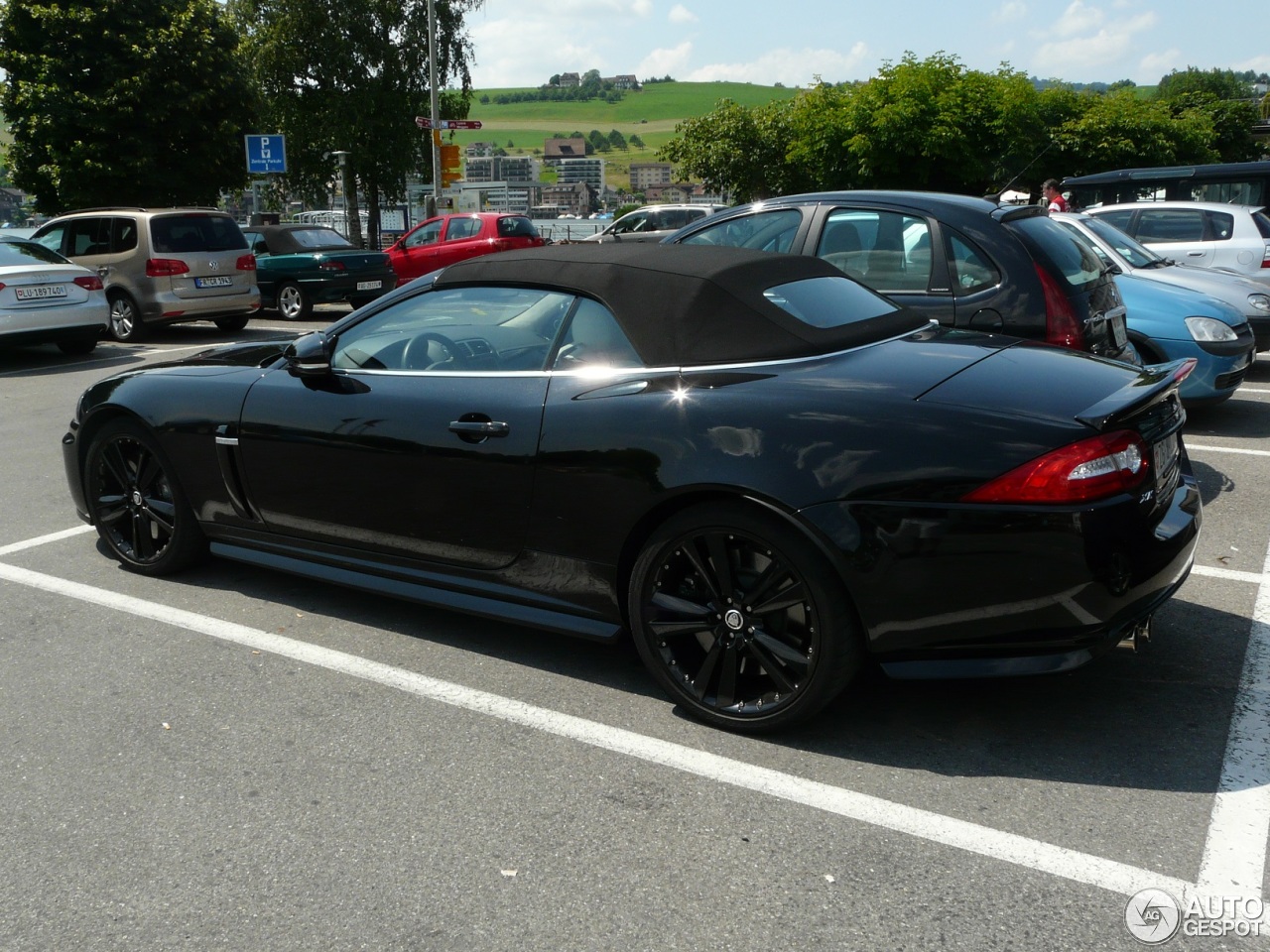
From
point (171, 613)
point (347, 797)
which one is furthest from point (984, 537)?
point (171, 613)

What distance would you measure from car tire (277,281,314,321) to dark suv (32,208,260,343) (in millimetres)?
2265

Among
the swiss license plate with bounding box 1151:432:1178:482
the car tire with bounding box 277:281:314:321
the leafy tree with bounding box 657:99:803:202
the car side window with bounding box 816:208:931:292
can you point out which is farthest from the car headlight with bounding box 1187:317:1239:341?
the leafy tree with bounding box 657:99:803:202

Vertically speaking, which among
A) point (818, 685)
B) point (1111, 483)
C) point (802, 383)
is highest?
point (802, 383)

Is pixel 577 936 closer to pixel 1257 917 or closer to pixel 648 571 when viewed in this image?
pixel 648 571

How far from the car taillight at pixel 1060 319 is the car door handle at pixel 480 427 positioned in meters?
3.31

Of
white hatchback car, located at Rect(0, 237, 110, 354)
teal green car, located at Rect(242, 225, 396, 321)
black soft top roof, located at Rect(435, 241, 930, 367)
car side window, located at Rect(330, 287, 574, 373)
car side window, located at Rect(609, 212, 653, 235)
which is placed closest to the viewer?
black soft top roof, located at Rect(435, 241, 930, 367)

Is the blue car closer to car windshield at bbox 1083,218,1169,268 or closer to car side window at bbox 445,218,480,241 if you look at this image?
car windshield at bbox 1083,218,1169,268

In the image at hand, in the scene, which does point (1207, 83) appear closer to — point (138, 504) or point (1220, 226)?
point (1220, 226)

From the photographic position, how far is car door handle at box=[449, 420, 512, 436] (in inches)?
156

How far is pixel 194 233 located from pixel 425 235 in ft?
22.7

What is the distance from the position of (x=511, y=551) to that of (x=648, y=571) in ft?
1.91

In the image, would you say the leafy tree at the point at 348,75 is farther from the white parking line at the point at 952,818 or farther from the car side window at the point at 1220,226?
the white parking line at the point at 952,818

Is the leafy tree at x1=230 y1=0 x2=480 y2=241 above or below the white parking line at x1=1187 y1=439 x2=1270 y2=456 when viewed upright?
above

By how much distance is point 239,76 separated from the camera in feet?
76.7
